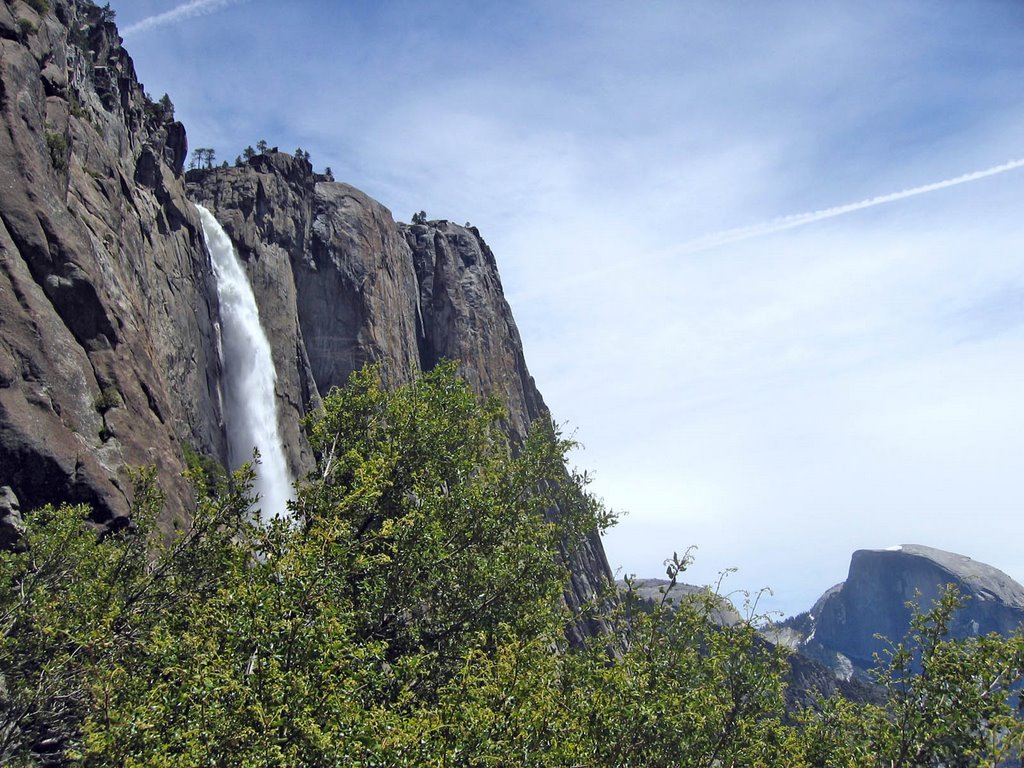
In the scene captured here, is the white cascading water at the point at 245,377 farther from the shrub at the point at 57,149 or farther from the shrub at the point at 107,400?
the shrub at the point at 57,149

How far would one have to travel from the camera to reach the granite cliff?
109 feet

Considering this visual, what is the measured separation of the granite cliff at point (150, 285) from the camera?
3312 cm

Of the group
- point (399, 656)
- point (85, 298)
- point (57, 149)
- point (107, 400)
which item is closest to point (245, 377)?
point (57, 149)

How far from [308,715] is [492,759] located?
9.70 feet

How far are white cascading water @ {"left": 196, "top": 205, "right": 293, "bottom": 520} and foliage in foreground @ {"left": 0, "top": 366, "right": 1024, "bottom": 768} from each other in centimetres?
4459

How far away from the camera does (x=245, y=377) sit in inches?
2766

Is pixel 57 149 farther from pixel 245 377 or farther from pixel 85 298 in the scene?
pixel 245 377

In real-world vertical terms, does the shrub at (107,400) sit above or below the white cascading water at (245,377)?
below

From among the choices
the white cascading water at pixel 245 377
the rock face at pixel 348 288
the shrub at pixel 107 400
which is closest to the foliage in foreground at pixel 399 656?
the shrub at pixel 107 400

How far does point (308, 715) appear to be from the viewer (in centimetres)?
1070

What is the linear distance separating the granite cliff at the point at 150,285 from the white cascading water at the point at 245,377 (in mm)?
1864

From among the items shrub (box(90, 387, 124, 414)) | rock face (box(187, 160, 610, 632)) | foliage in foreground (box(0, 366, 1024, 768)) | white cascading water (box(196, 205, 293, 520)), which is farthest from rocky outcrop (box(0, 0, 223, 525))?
rock face (box(187, 160, 610, 632))

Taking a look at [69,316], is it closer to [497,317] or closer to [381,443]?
[381,443]

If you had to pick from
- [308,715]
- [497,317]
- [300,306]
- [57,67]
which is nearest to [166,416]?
[57,67]
